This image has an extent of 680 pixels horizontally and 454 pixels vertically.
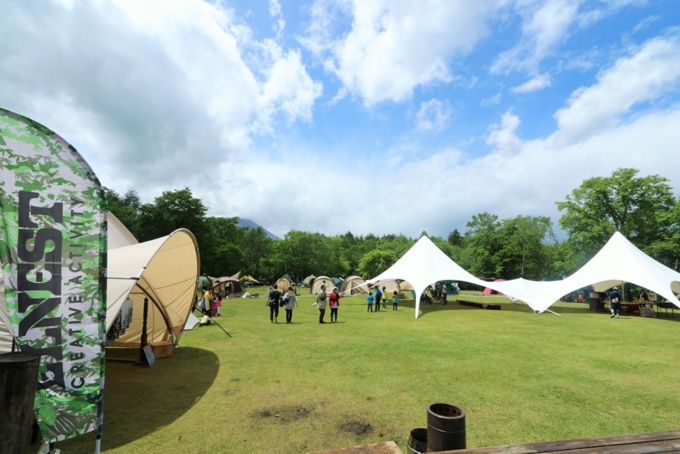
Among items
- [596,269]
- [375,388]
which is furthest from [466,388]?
[596,269]

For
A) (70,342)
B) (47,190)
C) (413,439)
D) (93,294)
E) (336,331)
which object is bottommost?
(336,331)

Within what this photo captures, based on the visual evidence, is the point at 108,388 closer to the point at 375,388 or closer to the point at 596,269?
the point at 375,388

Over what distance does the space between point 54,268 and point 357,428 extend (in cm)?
432

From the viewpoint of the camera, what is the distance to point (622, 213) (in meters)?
28.4

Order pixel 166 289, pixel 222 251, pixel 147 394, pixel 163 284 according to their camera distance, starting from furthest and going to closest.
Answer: pixel 222 251
pixel 166 289
pixel 163 284
pixel 147 394

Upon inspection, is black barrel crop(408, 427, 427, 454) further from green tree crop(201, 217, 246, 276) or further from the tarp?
green tree crop(201, 217, 246, 276)

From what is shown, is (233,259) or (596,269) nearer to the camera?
(596,269)

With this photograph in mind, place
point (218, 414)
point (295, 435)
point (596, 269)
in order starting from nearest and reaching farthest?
1. point (295, 435)
2. point (218, 414)
3. point (596, 269)

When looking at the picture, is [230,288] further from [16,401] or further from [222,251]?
[16,401]

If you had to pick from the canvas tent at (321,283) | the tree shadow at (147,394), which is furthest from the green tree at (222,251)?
the tree shadow at (147,394)

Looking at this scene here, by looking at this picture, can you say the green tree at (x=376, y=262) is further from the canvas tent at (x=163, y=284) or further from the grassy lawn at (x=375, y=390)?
the canvas tent at (x=163, y=284)

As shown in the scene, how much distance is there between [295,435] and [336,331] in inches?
→ 305

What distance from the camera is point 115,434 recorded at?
454 cm

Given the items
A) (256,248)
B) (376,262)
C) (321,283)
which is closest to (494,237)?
(376,262)
